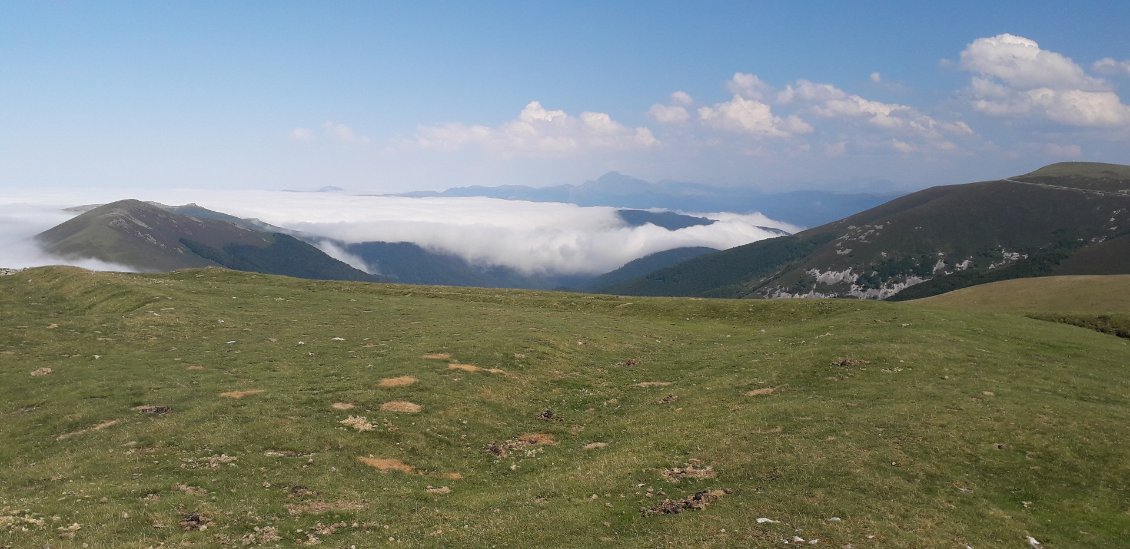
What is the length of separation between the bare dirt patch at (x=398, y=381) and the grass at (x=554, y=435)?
3.20ft

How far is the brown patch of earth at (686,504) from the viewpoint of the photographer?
2147cm

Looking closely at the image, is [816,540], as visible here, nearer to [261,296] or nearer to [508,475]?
[508,475]

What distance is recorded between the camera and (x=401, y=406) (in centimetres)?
3381

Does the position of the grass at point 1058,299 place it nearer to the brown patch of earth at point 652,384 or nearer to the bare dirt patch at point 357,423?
the brown patch of earth at point 652,384

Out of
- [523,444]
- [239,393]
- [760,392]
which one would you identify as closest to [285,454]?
[239,393]

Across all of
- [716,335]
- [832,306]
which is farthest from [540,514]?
[832,306]

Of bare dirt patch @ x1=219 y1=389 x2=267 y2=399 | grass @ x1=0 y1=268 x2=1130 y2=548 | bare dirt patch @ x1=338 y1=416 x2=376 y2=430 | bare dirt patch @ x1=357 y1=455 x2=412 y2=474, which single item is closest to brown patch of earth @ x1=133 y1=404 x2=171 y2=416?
grass @ x1=0 y1=268 x2=1130 y2=548

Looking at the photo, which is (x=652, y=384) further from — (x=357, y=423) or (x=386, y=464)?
(x=386, y=464)

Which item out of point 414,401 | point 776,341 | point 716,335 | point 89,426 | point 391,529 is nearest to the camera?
point 391,529

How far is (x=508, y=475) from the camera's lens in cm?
2745

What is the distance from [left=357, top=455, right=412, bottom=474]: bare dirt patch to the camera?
A: 27056mm

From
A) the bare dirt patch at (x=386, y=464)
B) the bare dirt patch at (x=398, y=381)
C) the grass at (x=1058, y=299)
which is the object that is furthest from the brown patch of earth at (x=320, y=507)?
the grass at (x=1058, y=299)

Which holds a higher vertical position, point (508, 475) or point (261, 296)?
point (261, 296)

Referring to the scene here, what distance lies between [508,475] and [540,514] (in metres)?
6.23
